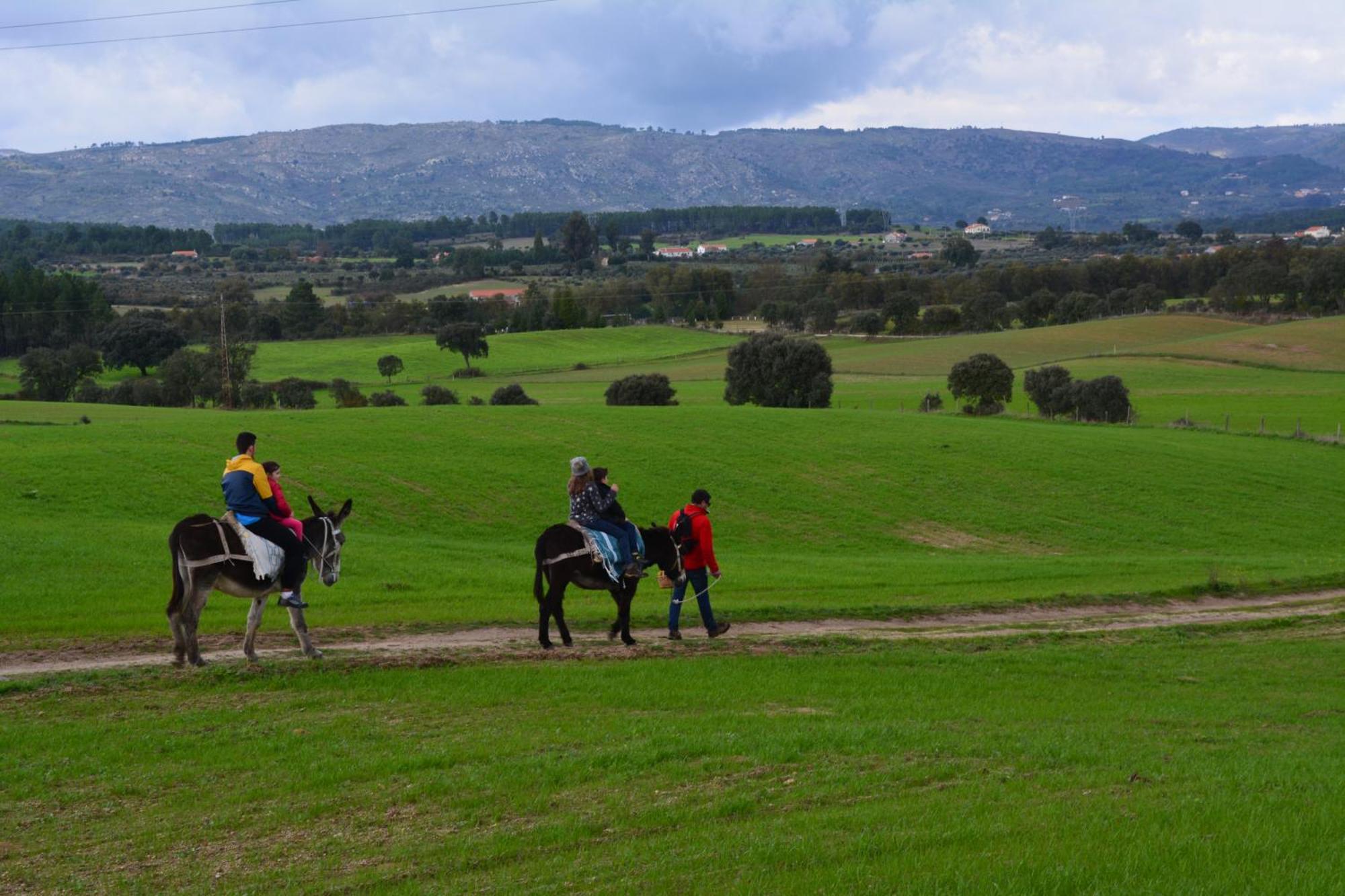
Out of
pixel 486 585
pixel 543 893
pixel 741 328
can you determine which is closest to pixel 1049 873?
pixel 543 893

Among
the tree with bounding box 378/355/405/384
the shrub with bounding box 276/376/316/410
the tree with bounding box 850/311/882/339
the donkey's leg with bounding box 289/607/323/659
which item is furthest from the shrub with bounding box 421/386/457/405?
the donkey's leg with bounding box 289/607/323/659

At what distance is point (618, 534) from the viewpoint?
1970 centimetres

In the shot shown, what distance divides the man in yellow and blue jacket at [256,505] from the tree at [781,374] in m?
71.9

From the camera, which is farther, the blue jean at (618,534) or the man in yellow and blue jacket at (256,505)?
the blue jean at (618,534)

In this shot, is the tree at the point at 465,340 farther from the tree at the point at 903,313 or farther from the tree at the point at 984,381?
the tree at the point at 984,381

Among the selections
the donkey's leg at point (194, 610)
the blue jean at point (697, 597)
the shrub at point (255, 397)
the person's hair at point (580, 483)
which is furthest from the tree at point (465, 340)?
the donkey's leg at point (194, 610)

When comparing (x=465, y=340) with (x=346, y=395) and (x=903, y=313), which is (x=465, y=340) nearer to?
(x=346, y=395)

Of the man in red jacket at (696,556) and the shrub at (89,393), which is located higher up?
the shrub at (89,393)

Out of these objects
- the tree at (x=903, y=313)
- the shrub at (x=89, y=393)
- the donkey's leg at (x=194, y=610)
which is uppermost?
the tree at (x=903, y=313)

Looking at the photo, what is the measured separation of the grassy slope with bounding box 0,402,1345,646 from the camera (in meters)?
25.3

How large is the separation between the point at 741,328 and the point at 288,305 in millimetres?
57512

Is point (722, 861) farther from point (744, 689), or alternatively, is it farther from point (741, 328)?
point (741, 328)

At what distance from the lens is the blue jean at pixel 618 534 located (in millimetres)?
19531

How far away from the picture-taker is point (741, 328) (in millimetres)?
160500
